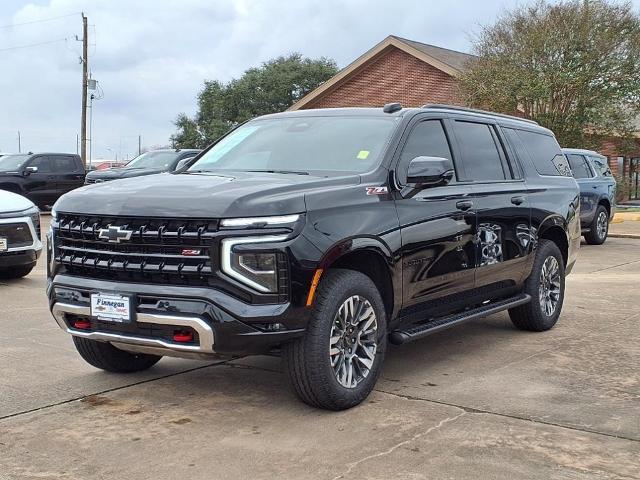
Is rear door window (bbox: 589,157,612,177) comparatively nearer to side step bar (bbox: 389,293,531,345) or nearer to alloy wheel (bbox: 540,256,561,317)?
alloy wheel (bbox: 540,256,561,317)

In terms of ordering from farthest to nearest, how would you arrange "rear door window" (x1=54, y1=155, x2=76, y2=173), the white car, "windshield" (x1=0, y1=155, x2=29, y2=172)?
"rear door window" (x1=54, y1=155, x2=76, y2=173) → "windshield" (x1=0, y1=155, x2=29, y2=172) → the white car

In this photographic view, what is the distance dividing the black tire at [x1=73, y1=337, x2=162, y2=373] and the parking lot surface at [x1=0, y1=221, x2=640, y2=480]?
0.08 meters

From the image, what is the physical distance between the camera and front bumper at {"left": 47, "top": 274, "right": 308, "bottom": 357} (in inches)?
167

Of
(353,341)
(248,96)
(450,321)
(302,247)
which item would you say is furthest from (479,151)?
(248,96)

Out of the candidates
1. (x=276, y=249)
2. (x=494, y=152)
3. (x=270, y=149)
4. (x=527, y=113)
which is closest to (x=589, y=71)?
(x=527, y=113)

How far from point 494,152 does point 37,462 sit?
14.0ft

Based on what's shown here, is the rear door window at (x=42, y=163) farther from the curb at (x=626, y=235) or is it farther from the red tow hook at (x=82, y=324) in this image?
the red tow hook at (x=82, y=324)

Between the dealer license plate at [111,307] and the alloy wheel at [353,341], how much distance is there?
3.81 feet

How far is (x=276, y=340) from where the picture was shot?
14.2ft

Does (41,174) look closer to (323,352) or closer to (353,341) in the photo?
(353,341)

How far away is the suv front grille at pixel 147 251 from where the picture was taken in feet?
14.2

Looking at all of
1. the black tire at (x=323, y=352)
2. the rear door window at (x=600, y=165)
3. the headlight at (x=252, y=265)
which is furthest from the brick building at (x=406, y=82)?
the headlight at (x=252, y=265)

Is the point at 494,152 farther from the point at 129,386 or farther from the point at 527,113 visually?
the point at 527,113

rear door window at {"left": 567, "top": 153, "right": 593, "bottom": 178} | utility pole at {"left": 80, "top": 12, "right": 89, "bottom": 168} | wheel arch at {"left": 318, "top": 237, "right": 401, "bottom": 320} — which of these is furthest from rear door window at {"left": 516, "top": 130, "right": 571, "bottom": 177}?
utility pole at {"left": 80, "top": 12, "right": 89, "bottom": 168}
